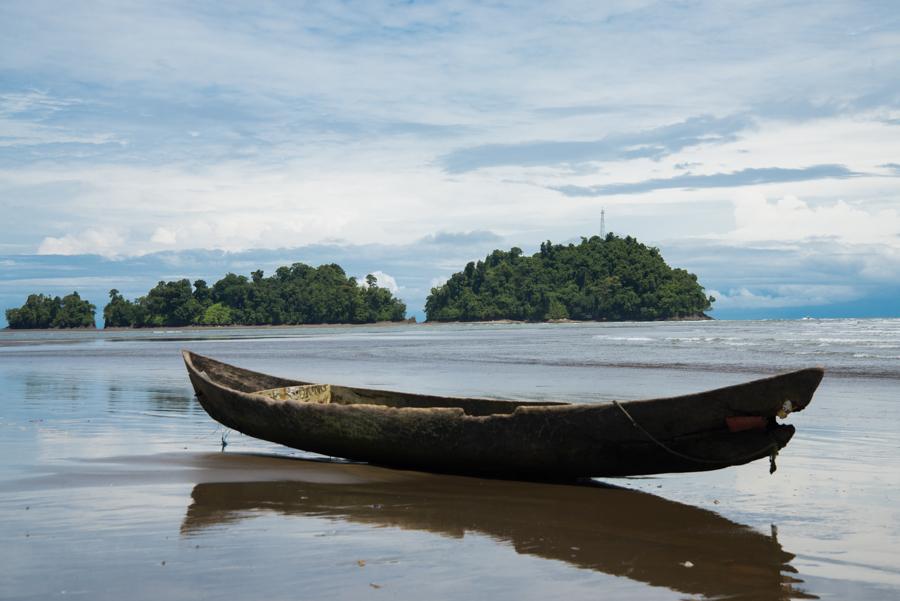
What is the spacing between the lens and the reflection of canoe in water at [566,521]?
18.0 ft

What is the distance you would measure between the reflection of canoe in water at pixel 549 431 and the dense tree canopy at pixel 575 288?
5731 inches

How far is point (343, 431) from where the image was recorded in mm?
9086

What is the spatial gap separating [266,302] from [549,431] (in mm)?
138721

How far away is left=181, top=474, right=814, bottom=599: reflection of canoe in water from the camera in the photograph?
5.49 meters

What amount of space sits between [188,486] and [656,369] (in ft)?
57.9

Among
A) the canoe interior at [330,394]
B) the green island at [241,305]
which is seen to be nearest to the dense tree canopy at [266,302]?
the green island at [241,305]

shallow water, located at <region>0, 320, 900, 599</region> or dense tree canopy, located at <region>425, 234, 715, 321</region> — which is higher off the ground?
dense tree canopy, located at <region>425, 234, 715, 321</region>

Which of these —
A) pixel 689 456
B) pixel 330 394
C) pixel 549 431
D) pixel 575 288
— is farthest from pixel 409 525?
pixel 575 288

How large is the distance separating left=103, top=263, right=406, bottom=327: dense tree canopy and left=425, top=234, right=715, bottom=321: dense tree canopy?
14.3 meters

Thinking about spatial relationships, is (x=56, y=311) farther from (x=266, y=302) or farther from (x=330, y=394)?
(x=330, y=394)

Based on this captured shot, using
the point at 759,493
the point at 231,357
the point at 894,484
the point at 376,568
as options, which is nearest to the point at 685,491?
the point at 759,493

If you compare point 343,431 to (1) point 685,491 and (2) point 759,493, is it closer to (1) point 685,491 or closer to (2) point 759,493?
(1) point 685,491

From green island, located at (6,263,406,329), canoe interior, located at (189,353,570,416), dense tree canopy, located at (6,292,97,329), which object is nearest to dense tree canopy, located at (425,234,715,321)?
green island, located at (6,263,406,329)

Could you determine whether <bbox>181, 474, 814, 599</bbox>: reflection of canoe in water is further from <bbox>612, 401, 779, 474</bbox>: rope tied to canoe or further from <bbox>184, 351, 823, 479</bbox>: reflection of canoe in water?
<bbox>612, 401, 779, 474</bbox>: rope tied to canoe
